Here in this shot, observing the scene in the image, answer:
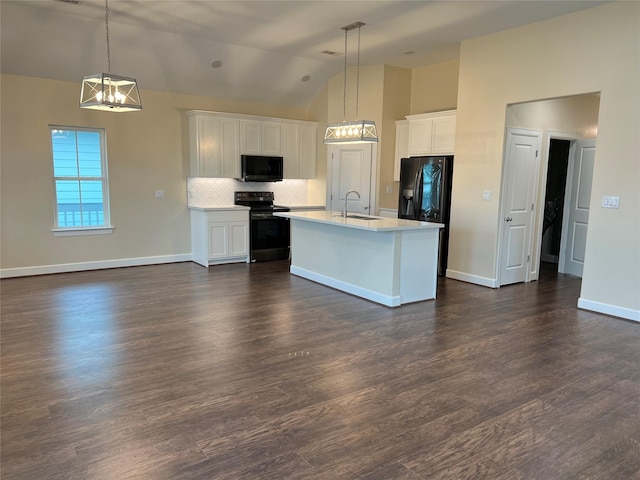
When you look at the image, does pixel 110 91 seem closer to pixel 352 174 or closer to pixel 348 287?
pixel 348 287

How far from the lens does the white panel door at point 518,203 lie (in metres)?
5.64

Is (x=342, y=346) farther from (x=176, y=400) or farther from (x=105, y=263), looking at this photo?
(x=105, y=263)

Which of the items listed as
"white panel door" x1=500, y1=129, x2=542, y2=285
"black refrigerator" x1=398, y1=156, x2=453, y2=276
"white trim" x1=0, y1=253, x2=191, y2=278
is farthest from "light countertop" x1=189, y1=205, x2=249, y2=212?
"white panel door" x1=500, y1=129, x2=542, y2=285

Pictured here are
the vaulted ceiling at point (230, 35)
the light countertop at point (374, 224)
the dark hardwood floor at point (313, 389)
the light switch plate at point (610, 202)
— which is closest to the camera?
the dark hardwood floor at point (313, 389)

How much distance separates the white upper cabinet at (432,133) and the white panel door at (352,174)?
74 cm

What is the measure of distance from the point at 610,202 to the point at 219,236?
16.8 ft

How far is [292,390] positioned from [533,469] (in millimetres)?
1432

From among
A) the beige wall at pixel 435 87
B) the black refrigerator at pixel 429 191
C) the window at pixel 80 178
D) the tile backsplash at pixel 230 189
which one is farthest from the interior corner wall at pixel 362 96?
the window at pixel 80 178

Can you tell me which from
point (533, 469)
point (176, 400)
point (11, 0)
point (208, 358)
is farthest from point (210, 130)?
point (533, 469)

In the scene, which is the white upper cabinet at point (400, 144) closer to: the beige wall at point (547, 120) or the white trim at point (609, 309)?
the beige wall at point (547, 120)

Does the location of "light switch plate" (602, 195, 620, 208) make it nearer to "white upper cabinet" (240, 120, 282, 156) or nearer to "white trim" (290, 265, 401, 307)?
"white trim" (290, 265, 401, 307)

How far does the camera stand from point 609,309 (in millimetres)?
4566

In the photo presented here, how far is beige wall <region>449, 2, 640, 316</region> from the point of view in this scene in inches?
170

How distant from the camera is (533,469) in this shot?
2.15 m
